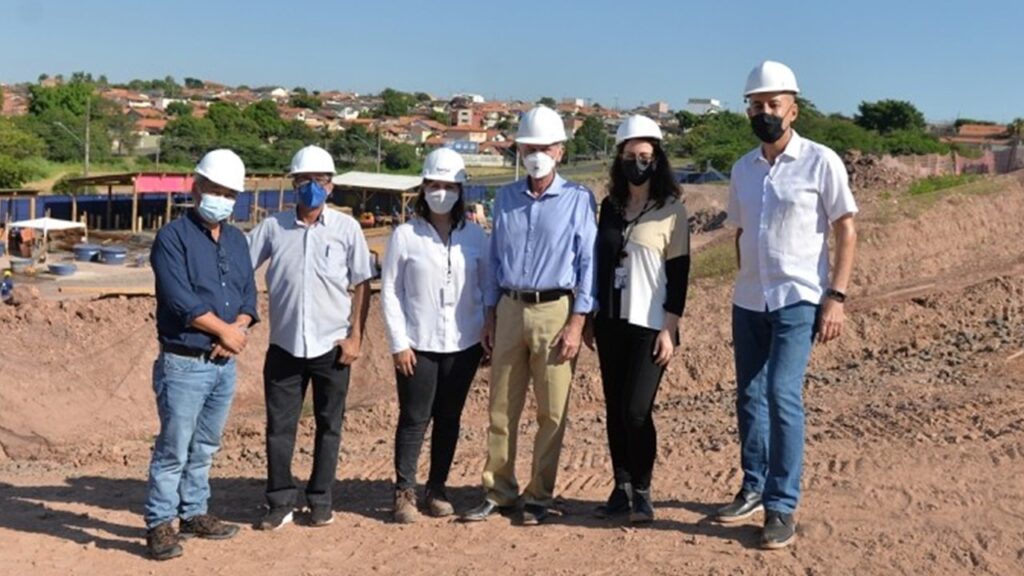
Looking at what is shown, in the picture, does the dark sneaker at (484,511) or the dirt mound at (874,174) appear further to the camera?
the dirt mound at (874,174)

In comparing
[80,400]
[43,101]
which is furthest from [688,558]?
[43,101]

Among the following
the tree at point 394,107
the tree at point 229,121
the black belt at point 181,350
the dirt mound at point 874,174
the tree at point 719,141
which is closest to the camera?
the black belt at point 181,350

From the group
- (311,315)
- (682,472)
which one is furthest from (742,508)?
(311,315)

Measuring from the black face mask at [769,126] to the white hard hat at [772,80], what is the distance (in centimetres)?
11

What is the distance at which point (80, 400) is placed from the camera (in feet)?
41.4

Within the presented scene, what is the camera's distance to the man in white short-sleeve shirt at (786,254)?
5008mm

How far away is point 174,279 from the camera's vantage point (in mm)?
5223

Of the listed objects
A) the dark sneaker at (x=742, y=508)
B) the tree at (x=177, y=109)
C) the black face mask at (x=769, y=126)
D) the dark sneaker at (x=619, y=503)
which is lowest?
the dark sneaker at (x=619, y=503)

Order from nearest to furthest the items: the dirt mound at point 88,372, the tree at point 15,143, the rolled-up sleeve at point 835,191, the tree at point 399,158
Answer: the rolled-up sleeve at point 835,191, the dirt mound at point 88,372, the tree at point 15,143, the tree at point 399,158

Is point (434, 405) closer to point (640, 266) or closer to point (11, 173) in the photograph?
point (640, 266)

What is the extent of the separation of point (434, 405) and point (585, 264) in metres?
1.14

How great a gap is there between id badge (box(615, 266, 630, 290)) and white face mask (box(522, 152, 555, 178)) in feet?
1.89

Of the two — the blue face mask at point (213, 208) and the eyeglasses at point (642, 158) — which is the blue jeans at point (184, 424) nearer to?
the blue face mask at point (213, 208)

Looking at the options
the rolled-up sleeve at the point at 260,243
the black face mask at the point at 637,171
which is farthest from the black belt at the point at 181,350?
the black face mask at the point at 637,171
